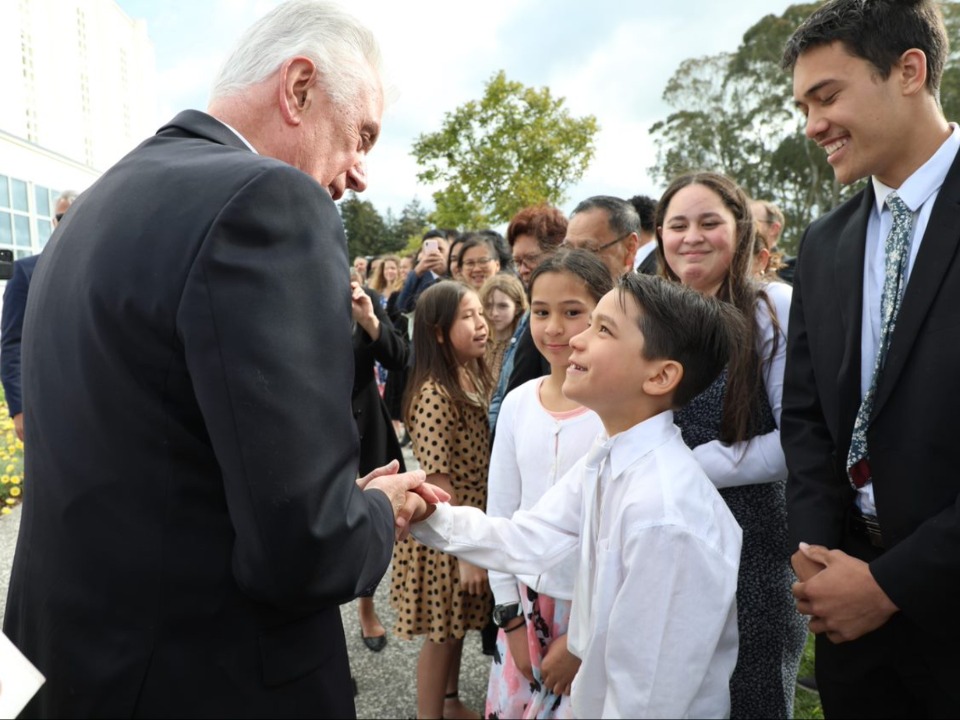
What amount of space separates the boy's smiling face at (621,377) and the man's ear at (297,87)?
92cm

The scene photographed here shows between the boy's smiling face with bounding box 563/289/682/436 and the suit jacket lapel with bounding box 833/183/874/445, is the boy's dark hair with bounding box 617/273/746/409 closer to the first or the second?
the boy's smiling face with bounding box 563/289/682/436

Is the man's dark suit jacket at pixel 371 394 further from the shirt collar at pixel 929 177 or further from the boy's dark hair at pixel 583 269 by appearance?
the shirt collar at pixel 929 177

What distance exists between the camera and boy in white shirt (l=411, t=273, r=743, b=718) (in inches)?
55.5

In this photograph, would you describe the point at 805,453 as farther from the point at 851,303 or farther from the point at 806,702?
the point at 806,702

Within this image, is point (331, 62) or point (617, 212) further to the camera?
point (617, 212)

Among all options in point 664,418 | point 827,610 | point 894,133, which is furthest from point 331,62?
point 827,610

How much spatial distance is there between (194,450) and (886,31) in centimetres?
205

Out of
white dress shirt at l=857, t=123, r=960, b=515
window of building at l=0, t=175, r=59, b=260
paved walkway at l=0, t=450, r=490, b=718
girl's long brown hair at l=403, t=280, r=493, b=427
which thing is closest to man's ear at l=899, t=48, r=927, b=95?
white dress shirt at l=857, t=123, r=960, b=515

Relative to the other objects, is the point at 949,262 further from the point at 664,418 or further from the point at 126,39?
the point at 126,39

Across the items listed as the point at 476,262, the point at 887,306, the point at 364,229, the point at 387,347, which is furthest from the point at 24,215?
the point at 364,229

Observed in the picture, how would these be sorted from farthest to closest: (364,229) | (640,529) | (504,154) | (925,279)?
1. (364,229)
2. (504,154)
3. (925,279)
4. (640,529)

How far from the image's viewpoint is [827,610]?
5.56 ft

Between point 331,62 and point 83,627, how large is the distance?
1.21 meters

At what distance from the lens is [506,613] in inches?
82.8
